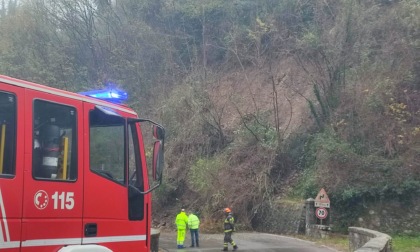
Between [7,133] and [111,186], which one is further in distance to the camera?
[111,186]

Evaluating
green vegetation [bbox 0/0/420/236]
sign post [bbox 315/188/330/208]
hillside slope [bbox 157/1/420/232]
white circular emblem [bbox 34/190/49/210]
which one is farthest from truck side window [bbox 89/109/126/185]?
green vegetation [bbox 0/0/420/236]

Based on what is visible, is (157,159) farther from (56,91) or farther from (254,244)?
(254,244)

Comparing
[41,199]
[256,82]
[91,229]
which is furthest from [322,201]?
[41,199]

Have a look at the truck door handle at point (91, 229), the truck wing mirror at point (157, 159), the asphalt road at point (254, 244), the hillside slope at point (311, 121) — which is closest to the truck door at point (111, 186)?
the truck door handle at point (91, 229)

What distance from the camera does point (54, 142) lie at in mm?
5055

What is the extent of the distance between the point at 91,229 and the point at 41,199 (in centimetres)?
78

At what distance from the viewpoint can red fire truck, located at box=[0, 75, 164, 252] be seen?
15.0ft

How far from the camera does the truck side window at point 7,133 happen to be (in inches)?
178

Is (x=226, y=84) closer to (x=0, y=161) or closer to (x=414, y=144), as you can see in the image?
(x=414, y=144)

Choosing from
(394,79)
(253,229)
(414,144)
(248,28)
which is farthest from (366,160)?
(248,28)

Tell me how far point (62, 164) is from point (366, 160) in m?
18.6

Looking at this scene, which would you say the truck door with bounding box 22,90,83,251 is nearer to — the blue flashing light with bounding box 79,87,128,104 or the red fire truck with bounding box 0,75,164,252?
the red fire truck with bounding box 0,75,164,252

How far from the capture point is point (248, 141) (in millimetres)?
26922

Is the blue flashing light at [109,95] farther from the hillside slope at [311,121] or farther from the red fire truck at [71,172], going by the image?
the hillside slope at [311,121]
